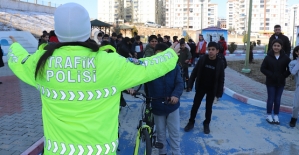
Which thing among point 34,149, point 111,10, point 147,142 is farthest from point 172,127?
point 111,10

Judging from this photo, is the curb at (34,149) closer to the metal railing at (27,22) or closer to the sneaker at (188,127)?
A: the sneaker at (188,127)

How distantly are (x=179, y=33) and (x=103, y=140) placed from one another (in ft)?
250

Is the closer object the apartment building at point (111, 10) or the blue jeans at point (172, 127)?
the blue jeans at point (172, 127)

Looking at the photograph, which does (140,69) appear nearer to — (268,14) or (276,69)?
(276,69)

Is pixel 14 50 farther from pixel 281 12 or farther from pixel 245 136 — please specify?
pixel 281 12

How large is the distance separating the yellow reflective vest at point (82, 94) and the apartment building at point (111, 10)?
4554 inches

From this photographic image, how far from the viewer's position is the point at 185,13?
114 m

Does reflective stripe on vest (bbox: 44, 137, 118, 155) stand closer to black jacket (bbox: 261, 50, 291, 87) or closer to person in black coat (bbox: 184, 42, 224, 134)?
person in black coat (bbox: 184, 42, 224, 134)

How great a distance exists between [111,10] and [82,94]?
4647 inches

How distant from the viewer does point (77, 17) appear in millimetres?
1592

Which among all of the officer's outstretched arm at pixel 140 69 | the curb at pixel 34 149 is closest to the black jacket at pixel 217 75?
the curb at pixel 34 149

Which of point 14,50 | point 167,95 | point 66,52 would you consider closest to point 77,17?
point 66,52

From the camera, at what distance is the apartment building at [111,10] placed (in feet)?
379

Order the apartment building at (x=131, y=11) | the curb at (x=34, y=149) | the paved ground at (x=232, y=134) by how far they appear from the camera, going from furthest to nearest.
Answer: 1. the apartment building at (x=131, y=11)
2. the paved ground at (x=232, y=134)
3. the curb at (x=34, y=149)
